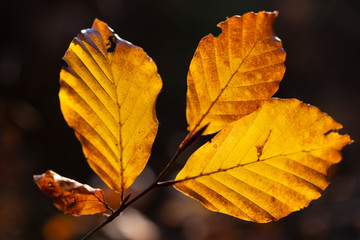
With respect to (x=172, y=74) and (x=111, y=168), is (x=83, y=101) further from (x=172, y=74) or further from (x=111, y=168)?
(x=172, y=74)

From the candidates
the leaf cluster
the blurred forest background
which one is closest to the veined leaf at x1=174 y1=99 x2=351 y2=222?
the leaf cluster

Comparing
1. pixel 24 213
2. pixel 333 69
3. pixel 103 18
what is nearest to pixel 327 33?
pixel 333 69

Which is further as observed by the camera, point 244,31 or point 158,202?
point 158,202

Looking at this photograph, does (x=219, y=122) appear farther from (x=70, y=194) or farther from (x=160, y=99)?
(x=160, y=99)

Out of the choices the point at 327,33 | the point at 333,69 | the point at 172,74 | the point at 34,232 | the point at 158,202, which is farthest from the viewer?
the point at 327,33

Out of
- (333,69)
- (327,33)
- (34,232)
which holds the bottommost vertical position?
(34,232)

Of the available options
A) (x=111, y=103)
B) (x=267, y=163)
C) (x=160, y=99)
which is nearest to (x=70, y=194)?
(x=111, y=103)

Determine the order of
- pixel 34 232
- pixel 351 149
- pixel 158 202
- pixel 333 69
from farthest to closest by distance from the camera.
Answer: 1. pixel 333 69
2. pixel 351 149
3. pixel 158 202
4. pixel 34 232
